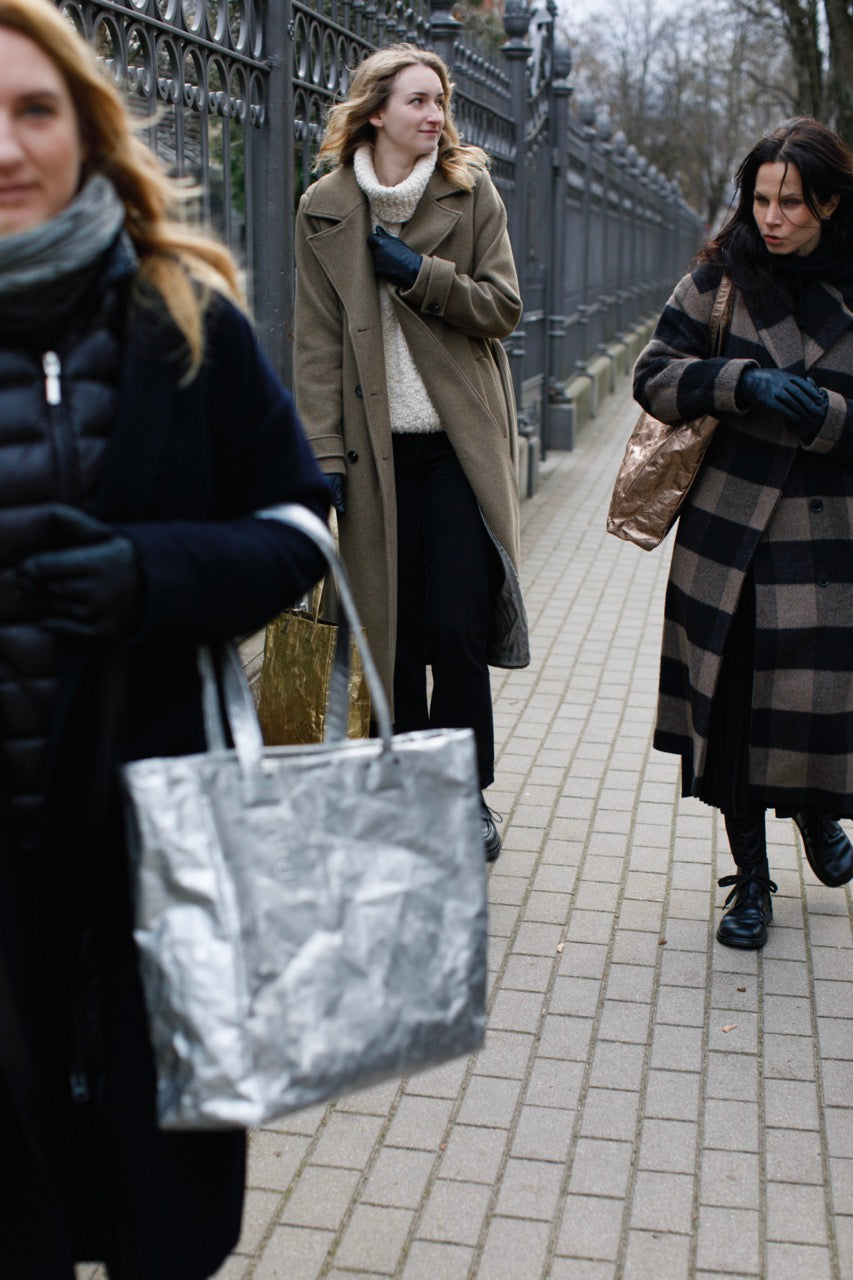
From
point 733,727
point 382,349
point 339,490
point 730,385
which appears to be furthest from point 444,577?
point 730,385

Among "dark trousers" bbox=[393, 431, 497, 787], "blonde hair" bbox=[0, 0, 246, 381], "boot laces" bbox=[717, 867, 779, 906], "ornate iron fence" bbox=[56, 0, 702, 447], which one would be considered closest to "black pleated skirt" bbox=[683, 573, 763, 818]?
"boot laces" bbox=[717, 867, 779, 906]

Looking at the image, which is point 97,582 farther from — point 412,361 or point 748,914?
point 748,914

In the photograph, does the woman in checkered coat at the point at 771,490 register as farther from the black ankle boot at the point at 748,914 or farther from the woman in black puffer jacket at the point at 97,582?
the woman in black puffer jacket at the point at 97,582

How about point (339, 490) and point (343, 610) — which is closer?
point (343, 610)

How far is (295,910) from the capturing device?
175cm

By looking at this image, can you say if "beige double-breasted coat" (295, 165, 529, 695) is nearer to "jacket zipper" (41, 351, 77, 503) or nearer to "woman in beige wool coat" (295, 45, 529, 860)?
"woman in beige wool coat" (295, 45, 529, 860)

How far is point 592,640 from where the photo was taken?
7.41m

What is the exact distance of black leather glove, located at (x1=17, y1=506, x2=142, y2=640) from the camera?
174 cm

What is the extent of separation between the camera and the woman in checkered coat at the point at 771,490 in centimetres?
360

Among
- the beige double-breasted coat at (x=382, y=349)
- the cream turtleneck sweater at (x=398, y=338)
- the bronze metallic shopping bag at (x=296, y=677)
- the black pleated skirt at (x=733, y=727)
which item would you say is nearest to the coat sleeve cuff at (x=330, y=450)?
the beige double-breasted coat at (x=382, y=349)

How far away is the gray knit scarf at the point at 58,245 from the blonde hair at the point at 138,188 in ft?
0.31

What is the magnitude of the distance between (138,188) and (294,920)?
2.88 feet

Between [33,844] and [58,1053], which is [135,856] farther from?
[58,1053]

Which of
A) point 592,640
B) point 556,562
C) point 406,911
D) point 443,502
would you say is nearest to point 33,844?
point 406,911
